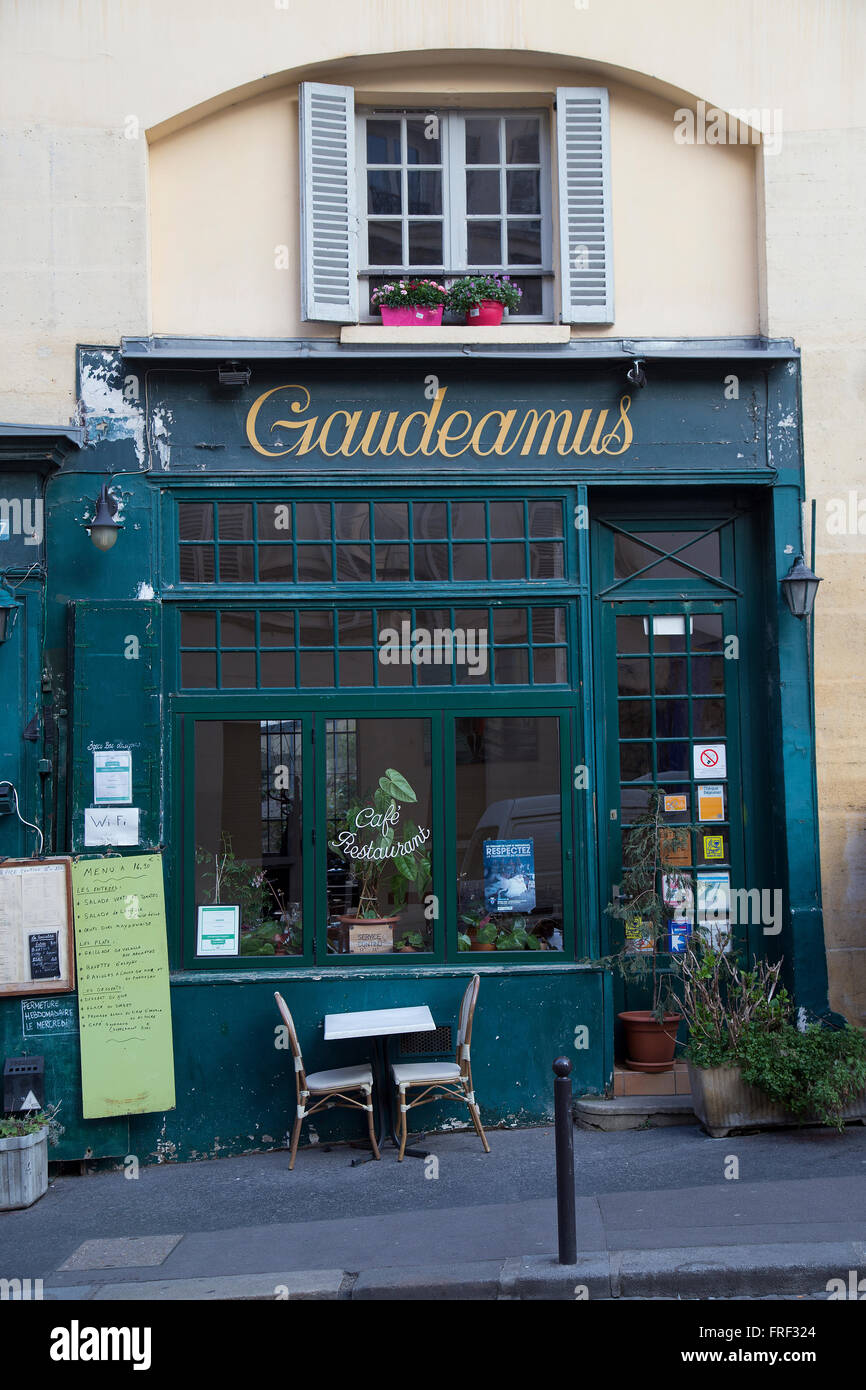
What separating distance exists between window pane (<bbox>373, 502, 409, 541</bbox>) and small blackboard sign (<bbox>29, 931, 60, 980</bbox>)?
11.0ft

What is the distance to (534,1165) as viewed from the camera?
747 cm

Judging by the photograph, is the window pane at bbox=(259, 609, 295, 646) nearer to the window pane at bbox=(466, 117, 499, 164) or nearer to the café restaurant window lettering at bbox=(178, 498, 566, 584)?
the café restaurant window lettering at bbox=(178, 498, 566, 584)

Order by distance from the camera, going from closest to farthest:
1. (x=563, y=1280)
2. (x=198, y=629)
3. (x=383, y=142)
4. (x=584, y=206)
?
(x=563, y=1280), (x=198, y=629), (x=584, y=206), (x=383, y=142)

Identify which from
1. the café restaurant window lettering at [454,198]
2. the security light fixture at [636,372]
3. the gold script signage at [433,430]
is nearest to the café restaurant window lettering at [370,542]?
the gold script signage at [433,430]

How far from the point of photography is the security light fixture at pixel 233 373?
830 cm

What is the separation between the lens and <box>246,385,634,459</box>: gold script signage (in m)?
8.46

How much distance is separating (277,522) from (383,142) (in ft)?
9.34

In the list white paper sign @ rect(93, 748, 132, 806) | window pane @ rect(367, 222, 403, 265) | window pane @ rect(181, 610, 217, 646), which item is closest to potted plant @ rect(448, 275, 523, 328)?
window pane @ rect(367, 222, 403, 265)

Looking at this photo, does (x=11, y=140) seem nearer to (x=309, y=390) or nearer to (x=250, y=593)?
(x=309, y=390)

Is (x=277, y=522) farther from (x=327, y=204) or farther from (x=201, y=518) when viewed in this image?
(x=327, y=204)

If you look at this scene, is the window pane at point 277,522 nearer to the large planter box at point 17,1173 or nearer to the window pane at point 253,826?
the window pane at point 253,826

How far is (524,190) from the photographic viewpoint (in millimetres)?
8938

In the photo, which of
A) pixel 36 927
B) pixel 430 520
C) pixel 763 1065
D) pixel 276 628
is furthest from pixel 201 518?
pixel 763 1065
